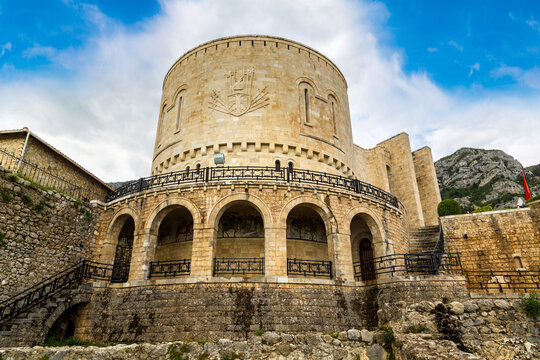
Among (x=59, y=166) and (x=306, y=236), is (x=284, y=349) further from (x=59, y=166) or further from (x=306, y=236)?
(x=59, y=166)

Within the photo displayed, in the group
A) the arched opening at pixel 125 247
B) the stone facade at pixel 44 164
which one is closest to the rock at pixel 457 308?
the arched opening at pixel 125 247

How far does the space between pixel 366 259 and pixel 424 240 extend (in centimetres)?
480

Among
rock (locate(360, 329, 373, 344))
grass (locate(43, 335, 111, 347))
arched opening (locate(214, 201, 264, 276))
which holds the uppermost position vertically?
arched opening (locate(214, 201, 264, 276))

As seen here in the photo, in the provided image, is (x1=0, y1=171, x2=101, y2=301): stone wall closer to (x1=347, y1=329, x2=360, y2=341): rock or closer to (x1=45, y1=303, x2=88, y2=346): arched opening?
(x1=45, y1=303, x2=88, y2=346): arched opening

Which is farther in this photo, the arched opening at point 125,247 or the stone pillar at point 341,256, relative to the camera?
the arched opening at point 125,247

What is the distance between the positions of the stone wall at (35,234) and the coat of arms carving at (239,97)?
923cm

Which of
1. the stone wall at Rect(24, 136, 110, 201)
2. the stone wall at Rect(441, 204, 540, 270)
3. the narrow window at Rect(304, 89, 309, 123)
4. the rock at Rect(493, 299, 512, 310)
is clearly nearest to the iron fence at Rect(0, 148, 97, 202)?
the stone wall at Rect(24, 136, 110, 201)

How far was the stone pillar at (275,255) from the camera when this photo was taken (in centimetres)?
Answer: 1267

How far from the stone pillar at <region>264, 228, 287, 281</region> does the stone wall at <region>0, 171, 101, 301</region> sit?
8.34m

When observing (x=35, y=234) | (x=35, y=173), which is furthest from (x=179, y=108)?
(x=35, y=234)

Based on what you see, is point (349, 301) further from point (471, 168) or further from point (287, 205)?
point (471, 168)

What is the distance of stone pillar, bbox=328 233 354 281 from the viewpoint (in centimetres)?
1346

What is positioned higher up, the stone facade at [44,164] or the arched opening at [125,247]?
the stone facade at [44,164]

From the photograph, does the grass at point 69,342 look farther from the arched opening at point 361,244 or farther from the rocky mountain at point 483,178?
the rocky mountain at point 483,178
